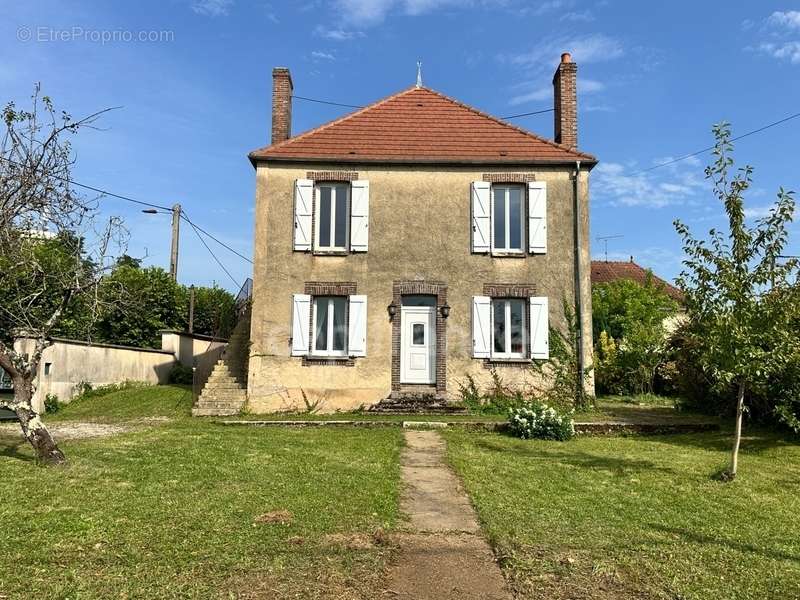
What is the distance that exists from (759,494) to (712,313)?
2113mm

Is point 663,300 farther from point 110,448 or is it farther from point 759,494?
point 110,448

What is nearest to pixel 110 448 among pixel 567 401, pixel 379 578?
pixel 379 578

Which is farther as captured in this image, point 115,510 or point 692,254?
point 692,254

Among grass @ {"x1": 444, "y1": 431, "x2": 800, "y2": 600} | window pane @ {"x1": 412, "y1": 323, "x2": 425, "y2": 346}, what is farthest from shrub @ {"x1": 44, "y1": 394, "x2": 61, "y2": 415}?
grass @ {"x1": 444, "y1": 431, "x2": 800, "y2": 600}

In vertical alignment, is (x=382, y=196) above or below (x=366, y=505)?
above

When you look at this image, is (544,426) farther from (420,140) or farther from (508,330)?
(420,140)

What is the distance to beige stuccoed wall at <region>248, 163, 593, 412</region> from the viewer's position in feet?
45.9

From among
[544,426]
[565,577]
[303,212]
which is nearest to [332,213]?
[303,212]

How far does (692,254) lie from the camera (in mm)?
7664

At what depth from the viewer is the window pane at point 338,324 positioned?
563 inches

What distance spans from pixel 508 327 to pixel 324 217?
503cm

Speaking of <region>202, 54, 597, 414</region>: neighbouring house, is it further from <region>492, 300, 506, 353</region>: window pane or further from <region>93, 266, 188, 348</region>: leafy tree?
<region>93, 266, 188, 348</region>: leafy tree

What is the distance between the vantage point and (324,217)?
1458 centimetres

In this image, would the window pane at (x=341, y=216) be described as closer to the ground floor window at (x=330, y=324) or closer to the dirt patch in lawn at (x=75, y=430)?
the ground floor window at (x=330, y=324)
